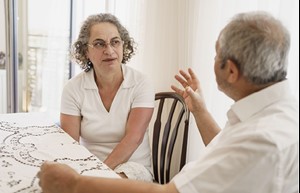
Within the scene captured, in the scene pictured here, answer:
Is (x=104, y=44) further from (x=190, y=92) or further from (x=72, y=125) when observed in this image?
(x=190, y=92)

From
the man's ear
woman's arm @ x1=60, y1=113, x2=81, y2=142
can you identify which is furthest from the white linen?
the man's ear

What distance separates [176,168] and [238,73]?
1.60m

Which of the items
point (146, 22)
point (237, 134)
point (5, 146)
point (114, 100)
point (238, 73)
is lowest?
point (5, 146)

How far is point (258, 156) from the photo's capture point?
699 millimetres

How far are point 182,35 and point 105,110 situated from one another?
2.62 feet

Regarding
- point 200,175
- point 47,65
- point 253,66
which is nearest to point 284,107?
point 253,66

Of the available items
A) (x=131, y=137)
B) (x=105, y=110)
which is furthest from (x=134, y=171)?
(x=105, y=110)

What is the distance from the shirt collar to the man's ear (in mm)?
58

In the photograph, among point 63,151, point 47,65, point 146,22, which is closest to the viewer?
point 63,151

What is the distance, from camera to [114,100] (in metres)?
1.67

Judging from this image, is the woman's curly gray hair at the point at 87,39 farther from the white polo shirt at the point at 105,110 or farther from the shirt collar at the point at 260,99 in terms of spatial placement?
the shirt collar at the point at 260,99

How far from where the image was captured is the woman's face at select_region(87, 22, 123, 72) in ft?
5.52

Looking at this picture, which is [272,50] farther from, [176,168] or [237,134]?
[176,168]

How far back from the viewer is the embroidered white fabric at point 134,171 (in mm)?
1482
